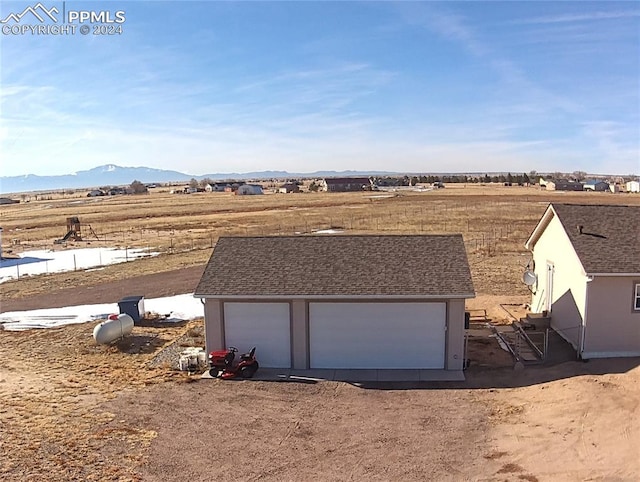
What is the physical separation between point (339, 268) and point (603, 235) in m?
8.81

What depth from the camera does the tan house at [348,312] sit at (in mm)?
15398

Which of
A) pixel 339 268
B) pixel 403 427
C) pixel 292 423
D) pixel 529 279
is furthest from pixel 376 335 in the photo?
pixel 529 279

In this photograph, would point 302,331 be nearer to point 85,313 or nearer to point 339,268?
point 339,268

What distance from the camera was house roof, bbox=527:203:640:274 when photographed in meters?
15.6

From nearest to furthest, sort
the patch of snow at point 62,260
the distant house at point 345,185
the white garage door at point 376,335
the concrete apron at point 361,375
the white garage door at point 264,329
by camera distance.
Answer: the concrete apron at point 361,375 → the white garage door at point 376,335 → the white garage door at point 264,329 → the patch of snow at point 62,260 → the distant house at point 345,185

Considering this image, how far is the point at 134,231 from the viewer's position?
2130 inches

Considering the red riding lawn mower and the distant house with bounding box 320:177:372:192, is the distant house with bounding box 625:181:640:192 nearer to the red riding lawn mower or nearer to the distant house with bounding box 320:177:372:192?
the distant house with bounding box 320:177:372:192

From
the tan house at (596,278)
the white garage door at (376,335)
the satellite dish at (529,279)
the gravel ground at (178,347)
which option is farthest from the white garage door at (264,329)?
the satellite dish at (529,279)

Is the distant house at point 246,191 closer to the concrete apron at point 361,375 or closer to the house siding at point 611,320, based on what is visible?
the concrete apron at point 361,375

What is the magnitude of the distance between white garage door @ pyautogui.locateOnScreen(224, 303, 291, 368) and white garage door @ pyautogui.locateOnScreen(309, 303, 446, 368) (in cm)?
82

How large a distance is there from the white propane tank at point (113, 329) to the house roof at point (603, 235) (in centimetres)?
1568

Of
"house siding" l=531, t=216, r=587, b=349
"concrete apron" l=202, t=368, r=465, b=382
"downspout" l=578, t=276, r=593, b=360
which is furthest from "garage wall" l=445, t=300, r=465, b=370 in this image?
"house siding" l=531, t=216, r=587, b=349

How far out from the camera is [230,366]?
50.5ft

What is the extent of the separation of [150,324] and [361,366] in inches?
392
